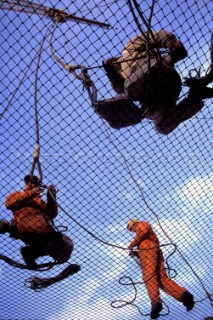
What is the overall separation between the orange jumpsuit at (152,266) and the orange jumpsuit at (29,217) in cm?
110

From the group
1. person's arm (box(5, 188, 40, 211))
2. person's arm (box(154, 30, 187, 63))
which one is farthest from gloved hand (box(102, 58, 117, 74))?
person's arm (box(5, 188, 40, 211))

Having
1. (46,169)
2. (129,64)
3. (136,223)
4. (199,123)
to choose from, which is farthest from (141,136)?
(136,223)

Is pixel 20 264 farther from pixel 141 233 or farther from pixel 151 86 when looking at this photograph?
pixel 151 86

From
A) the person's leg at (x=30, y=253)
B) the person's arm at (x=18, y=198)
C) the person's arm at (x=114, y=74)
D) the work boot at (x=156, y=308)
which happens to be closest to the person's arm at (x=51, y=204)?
the person's arm at (x=18, y=198)

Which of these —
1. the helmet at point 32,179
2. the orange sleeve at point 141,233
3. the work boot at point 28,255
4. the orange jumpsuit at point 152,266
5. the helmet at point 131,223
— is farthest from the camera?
the helmet at point 131,223

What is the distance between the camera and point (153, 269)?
11.7ft

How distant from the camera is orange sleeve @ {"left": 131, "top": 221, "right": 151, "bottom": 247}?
3844 mm

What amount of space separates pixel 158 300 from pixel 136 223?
1.00 metres

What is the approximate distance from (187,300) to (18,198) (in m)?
1.86

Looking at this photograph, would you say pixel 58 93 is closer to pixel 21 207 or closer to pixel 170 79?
pixel 170 79

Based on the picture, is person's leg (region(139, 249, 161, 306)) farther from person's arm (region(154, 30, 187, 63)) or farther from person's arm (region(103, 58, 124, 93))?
person's arm (region(154, 30, 187, 63))

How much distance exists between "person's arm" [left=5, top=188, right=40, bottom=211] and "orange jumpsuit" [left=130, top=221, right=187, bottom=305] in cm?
134

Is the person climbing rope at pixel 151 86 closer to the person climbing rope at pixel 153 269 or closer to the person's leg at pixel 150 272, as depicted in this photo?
the person climbing rope at pixel 153 269

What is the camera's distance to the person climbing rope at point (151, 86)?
2406mm
